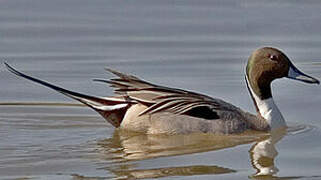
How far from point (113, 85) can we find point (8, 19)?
396 centimetres

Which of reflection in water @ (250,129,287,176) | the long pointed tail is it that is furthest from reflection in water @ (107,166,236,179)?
the long pointed tail

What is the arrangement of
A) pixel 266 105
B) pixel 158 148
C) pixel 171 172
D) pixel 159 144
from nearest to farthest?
1. pixel 171 172
2. pixel 158 148
3. pixel 159 144
4. pixel 266 105

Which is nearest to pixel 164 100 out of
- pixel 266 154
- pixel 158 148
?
pixel 158 148

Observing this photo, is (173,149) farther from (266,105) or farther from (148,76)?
(148,76)

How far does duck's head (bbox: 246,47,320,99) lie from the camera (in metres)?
11.0

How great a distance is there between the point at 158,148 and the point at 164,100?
79 cm

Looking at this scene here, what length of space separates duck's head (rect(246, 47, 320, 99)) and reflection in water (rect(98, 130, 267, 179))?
579 millimetres

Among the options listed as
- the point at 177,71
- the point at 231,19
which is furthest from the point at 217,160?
the point at 231,19

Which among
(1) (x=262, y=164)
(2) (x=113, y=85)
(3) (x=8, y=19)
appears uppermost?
(3) (x=8, y=19)

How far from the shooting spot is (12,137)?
10.1 m

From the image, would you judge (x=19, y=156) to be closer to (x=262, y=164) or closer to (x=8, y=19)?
(x=262, y=164)

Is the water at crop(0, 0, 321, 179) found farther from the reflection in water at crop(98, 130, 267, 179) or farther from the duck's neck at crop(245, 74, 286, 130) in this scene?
the duck's neck at crop(245, 74, 286, 130)

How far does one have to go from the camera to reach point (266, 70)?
1100 centimetres

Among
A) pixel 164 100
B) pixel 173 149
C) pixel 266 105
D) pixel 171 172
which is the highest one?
pixel 164 100
